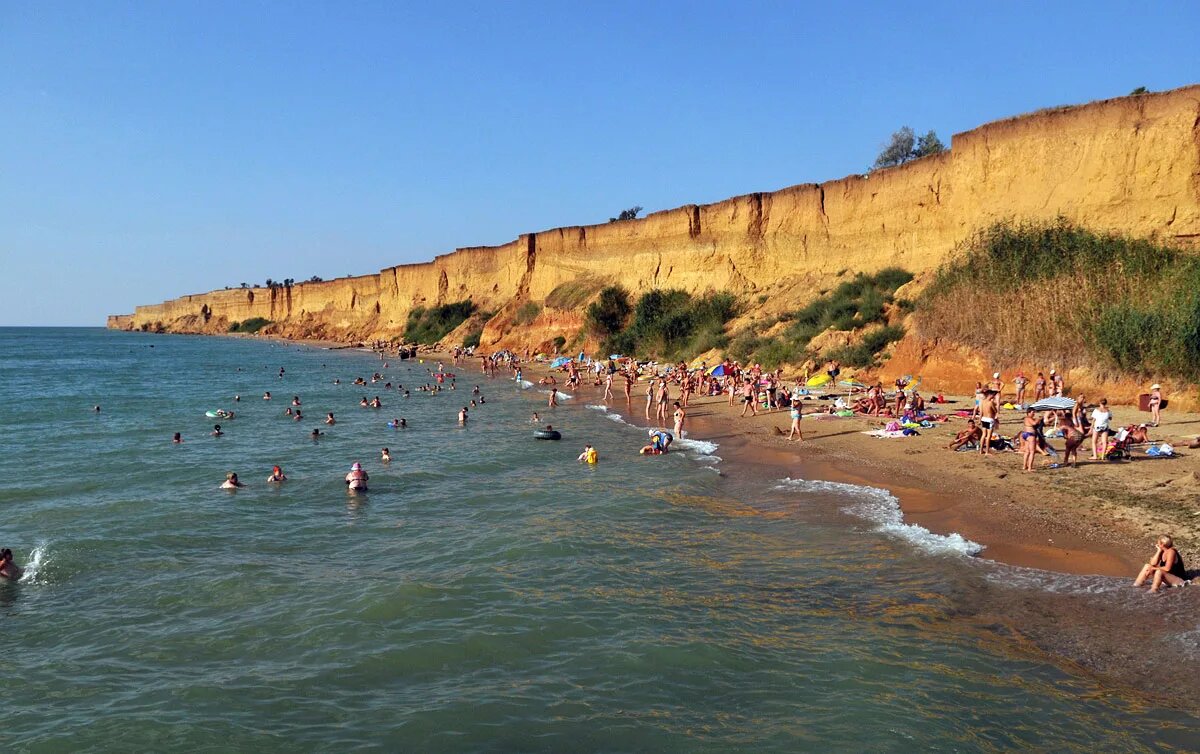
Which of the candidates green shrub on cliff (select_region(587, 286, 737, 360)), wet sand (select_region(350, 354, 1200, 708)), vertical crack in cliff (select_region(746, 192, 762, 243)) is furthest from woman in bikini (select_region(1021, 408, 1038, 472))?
vertical crack in cliff (select_region(746, 192, 762, 243))

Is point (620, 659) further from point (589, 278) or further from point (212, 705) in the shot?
point (589, 278)

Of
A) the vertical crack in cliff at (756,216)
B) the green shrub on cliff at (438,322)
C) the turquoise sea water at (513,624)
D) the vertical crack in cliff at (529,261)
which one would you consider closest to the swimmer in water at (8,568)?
the turquoise sea water at (513,624)

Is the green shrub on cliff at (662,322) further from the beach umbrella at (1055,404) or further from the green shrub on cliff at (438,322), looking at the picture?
the green shrub on cliff at (438,322)

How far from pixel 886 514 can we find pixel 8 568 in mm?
11468

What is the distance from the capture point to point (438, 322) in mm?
65750

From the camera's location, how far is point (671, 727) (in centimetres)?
652

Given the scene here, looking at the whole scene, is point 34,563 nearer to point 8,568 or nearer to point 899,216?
point 8,568

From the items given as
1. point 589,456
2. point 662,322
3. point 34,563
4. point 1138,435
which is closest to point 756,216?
point 662,322

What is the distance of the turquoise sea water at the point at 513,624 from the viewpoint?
21.2 ft

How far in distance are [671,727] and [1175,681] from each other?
4.10 metres

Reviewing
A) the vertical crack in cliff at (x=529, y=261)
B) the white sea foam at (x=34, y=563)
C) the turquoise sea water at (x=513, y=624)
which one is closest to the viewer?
the turquoise sea water at (x=513, y=624)

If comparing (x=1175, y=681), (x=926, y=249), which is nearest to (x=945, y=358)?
(x=926, y=249)

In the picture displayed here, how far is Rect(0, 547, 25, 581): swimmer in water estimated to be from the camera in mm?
9930

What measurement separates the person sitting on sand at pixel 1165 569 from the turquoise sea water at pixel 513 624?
59.7 inches
